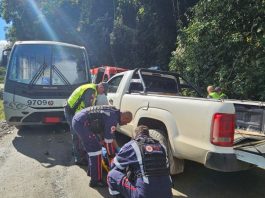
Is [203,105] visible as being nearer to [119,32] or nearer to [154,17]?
[154,17]

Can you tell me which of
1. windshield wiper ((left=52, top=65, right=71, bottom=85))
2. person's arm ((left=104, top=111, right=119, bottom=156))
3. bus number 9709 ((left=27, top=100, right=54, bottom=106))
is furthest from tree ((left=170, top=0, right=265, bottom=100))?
person's arm ((left=104, top=111, right=119, bottom=156))

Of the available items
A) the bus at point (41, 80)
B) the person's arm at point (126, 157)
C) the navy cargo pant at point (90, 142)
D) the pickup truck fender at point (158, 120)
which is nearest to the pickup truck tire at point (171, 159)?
the pickup truck fender at point (158, 120)

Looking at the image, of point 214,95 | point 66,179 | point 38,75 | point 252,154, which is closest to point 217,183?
point 252,154

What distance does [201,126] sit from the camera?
469 cm

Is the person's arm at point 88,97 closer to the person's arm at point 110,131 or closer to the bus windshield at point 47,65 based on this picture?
the person's arm at point 110,131

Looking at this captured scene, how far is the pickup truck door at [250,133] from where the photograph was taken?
436 centimetres

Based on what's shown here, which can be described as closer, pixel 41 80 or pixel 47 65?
pixel 41 80

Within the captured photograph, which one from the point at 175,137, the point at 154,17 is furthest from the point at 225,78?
the point at 154,17

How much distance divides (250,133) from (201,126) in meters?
1.38

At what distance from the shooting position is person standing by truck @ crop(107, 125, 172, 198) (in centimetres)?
393

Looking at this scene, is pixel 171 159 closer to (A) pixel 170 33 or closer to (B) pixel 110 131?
(B) pixel 110 131

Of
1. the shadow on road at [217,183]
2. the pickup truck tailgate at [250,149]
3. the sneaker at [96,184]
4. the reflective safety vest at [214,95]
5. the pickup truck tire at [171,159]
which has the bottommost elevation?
the shadow on road at [217,183]

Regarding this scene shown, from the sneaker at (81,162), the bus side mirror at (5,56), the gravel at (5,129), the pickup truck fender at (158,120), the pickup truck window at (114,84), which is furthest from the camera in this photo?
the gravel at (5,129)

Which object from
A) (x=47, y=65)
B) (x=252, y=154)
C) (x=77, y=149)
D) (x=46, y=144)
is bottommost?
(x=46, y=144)
